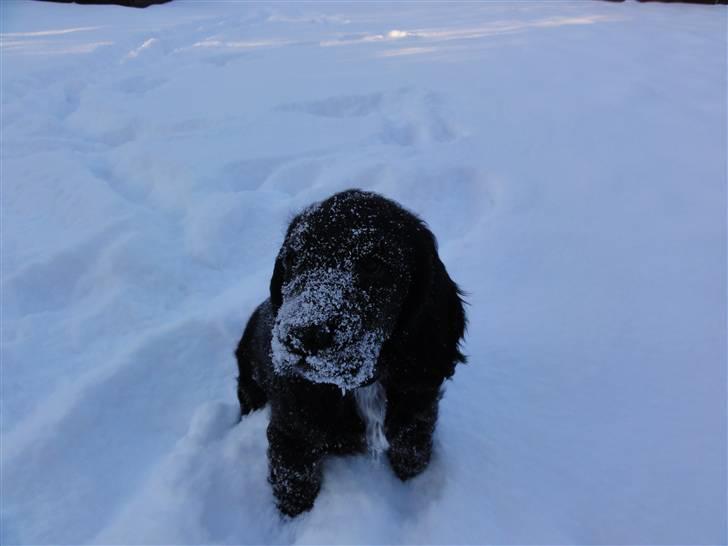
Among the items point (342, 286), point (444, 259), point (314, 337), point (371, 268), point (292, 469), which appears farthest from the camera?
point (444, 259)

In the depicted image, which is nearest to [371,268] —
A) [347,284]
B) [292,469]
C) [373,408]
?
[347,284]

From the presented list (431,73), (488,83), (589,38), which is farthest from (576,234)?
(589,38)

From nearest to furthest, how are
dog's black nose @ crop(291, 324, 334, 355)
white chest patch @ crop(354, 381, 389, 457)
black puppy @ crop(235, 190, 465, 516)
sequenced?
dog's black nose @ crop(291, 324, 334, 355) → black puppy @ crop(235, 190, 465, 516) → white chest patch @ crop(354, 381, 389, 457)

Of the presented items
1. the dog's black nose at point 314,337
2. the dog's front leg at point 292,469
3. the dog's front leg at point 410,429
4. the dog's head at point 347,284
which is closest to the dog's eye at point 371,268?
the dog's head at point 347,284

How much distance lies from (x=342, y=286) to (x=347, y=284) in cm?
2

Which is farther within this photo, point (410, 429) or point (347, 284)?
point (410, 429)

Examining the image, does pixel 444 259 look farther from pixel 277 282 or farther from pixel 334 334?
pixel 334 334

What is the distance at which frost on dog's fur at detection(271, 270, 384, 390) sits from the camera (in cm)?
158

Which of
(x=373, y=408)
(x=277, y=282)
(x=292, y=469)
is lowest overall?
(x=292, y=469)

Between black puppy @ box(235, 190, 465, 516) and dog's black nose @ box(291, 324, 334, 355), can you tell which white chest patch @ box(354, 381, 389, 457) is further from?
dog's black nose @ box(291, 324, 334, 355)

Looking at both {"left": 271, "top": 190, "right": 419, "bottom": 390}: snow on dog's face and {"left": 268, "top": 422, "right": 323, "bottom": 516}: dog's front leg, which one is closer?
{"left": 271, "top": 190, "right": 419, "bottom": 390}: snow on dog's face

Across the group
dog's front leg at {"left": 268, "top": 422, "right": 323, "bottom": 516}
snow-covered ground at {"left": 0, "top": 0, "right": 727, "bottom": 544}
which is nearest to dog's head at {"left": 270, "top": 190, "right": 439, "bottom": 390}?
dog's front leg at {"left": 268, "top": 422, "right": 323, "bottom": 516}

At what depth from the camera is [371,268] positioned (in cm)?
182

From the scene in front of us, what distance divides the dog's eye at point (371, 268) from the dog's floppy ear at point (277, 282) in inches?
16.8
